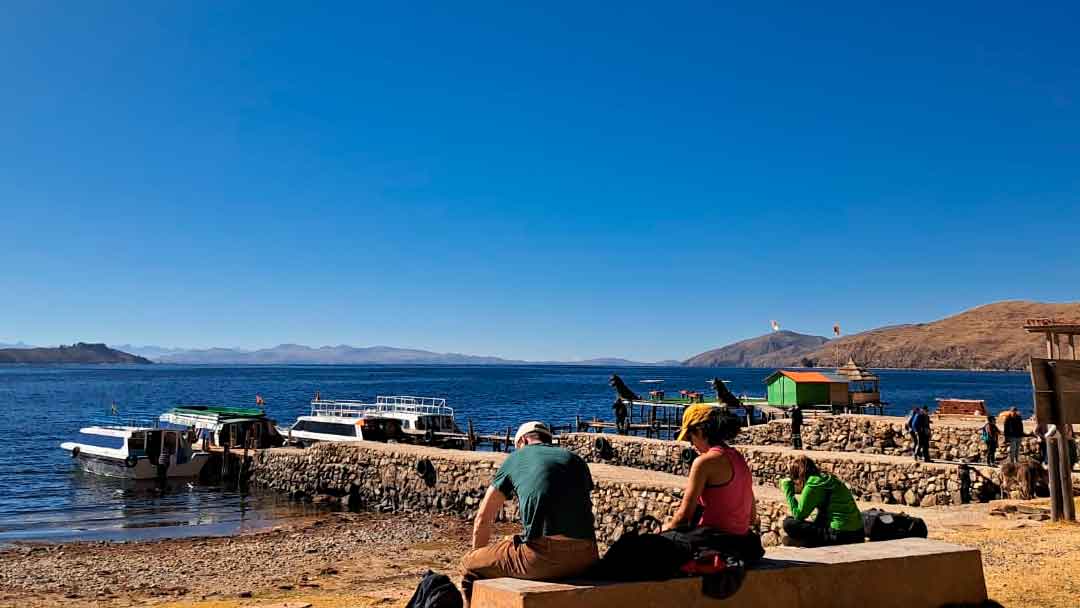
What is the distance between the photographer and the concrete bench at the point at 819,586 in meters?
4.84

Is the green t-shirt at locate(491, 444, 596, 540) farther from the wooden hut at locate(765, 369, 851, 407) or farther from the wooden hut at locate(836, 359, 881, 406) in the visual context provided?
the wooden hut at locate(836, 359, 881, 406)

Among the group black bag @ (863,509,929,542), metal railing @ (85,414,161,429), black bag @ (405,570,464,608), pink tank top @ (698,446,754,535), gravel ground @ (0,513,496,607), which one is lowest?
gravel ground @ (0,513,496,607)

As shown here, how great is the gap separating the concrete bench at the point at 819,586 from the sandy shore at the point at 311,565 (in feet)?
4.00

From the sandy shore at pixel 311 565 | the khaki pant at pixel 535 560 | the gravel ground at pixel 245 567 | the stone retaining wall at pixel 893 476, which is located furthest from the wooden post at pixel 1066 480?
the khaki pant at pixel 535 560

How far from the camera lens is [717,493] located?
18.5 feet

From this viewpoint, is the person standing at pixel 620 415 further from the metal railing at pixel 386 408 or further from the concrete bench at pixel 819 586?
the concrete bench at pixel 819 586

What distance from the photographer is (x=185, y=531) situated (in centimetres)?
2150

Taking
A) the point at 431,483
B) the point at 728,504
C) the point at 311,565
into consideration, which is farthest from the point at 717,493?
the point at 431,483

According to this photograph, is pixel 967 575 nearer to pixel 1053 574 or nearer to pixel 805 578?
pixel 805 578

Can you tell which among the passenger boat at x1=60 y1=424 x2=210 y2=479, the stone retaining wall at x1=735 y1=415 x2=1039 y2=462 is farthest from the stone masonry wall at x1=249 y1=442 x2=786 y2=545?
the stone retaining wall at x1=735 y1=415 x2=1039 y2=462

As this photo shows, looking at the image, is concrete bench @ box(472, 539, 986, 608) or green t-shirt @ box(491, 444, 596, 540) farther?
green t-shirt @ box(491, 444, 596, 540)

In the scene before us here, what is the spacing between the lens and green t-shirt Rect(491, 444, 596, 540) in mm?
5023

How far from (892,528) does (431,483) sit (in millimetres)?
18390

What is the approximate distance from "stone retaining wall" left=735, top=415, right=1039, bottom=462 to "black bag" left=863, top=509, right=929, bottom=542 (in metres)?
17.2
